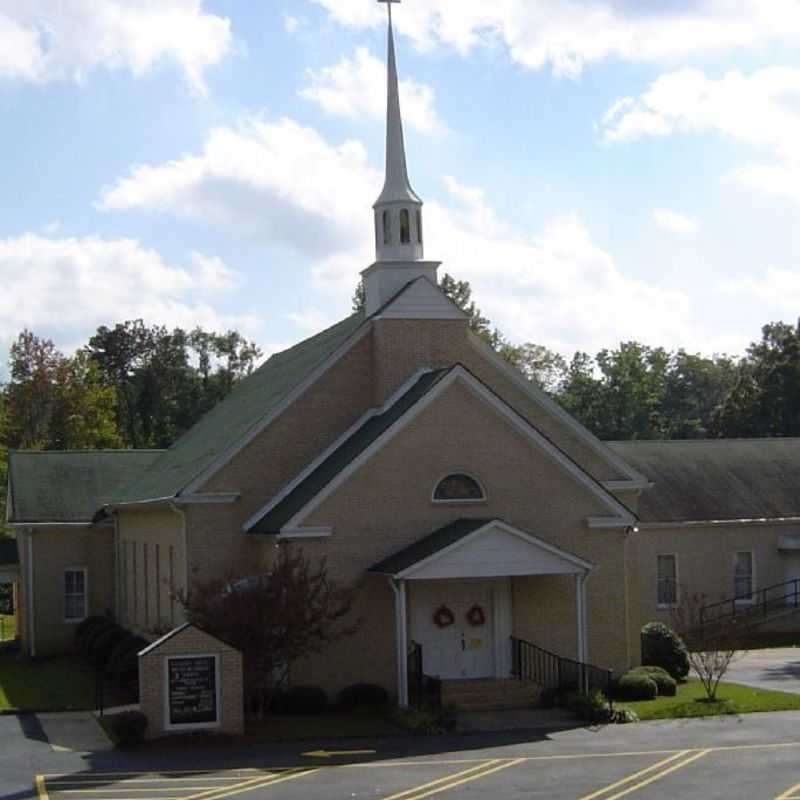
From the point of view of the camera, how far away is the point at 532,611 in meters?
32.7

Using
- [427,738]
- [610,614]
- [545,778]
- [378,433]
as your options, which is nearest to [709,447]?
[610,614]

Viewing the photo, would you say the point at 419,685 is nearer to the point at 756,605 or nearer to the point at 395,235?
the point at 395,235

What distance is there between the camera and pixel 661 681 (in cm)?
3259

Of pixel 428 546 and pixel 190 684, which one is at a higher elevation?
pixel 428 546

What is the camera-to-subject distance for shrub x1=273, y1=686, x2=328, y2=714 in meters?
30.0

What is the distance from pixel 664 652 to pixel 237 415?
14009 mm

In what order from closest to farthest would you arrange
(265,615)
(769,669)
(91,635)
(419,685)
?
(265,615)
(419,685)
(769,669)
(91,635)

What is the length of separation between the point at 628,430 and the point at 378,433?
2870 inches

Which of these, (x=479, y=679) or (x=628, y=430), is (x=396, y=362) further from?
(x=628, y=430)

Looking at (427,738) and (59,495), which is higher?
(59,495)

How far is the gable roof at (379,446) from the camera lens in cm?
3128

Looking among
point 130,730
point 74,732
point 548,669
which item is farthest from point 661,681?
point 74,732

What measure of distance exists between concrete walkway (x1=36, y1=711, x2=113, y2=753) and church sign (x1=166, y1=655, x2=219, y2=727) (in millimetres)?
1419

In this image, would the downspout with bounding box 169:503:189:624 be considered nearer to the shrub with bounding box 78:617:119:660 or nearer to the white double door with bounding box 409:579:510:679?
the white double door with bounding box 409:579:510:679
